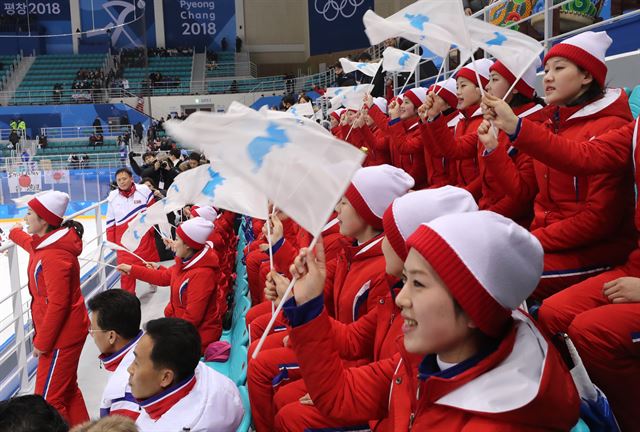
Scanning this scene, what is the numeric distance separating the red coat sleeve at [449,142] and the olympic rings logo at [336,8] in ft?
74.9

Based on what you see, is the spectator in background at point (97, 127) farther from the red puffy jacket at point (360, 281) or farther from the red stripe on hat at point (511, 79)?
the red puffy jacket at point (360, 281)

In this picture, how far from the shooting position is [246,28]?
87.8 feet

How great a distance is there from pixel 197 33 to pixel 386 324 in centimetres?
2675

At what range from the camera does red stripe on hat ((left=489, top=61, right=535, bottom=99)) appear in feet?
8.63

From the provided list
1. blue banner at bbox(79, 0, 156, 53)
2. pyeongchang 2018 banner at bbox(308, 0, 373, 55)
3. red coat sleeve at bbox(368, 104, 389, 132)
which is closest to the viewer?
red coat sleeve at bbox(368, 104, 389, 132)

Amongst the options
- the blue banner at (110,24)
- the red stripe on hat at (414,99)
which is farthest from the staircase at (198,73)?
the red stripe on hat at (414,99)

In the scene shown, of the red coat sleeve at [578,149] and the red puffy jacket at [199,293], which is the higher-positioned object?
the red coat sleeve at [578,149]

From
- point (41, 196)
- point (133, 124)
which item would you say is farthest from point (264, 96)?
point (41, 196)

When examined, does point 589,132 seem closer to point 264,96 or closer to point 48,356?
point 48,356

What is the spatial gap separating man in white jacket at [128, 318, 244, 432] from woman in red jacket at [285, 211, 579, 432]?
2.95 feet

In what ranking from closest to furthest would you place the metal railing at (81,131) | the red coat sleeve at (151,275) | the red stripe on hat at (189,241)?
the red stripe on hat at (189,241) → the red coat sleeve at (151,275) → the metal railing at (81,131)

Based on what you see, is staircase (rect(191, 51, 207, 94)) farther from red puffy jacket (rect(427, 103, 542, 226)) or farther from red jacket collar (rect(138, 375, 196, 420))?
red jacket collar (rect(138, 375, 196, 420))

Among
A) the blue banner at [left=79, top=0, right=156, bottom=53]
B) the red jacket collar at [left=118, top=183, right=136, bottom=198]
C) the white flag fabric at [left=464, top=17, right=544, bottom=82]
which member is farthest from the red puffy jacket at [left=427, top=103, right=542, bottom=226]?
the blue banner at [left=79, top=0, right=156, bottom=53]

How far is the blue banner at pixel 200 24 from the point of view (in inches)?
1025
